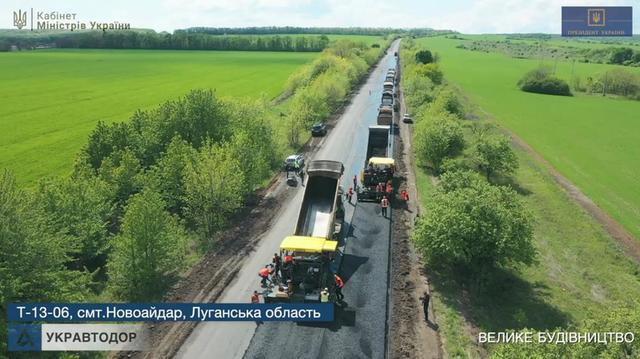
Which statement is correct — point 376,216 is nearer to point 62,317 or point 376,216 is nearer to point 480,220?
point 480,220

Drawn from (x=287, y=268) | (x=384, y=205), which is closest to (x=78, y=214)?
(x=287, y=268)

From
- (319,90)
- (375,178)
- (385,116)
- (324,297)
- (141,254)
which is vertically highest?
(319,90)

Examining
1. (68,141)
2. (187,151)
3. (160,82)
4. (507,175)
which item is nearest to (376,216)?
(187,151)

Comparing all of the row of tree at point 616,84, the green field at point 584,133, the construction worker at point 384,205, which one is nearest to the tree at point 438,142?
the green field at point 584,133

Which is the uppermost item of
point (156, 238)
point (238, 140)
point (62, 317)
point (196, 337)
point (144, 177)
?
point (238, 140)

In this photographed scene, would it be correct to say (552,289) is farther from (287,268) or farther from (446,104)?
(446,104)

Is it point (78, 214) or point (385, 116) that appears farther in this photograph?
point (385, 116)

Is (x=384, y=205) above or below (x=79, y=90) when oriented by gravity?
below

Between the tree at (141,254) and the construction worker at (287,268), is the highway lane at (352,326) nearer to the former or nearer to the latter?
the construction worker at (287,268)
